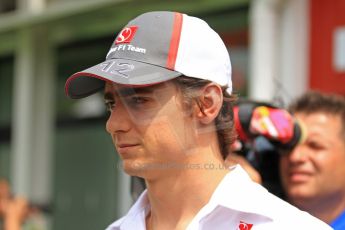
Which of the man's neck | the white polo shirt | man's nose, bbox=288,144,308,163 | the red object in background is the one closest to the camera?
the white polo shirt

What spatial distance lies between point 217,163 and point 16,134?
14.9 ft

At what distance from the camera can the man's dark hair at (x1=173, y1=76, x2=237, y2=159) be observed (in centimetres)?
153

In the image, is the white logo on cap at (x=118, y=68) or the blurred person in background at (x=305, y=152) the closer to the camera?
the white logo on cap at (x=118, y=68)

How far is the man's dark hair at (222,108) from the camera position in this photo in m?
1.53

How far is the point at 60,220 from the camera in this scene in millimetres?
5883

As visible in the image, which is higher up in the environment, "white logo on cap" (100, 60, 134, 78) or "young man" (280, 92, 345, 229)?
"white logo on cap" (100, 60, 134, 78)

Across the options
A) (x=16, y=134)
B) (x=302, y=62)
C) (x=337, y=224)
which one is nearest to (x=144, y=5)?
(x=302, y=62)

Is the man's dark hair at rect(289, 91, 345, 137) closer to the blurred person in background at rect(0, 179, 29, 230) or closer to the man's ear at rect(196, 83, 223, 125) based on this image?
the man's ear at rect(196, 83, 223, 125)

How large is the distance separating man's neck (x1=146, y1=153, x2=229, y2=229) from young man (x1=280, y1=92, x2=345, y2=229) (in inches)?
28.1

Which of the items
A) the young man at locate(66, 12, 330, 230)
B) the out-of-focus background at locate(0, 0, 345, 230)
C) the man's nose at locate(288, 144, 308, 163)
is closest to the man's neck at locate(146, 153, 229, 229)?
the young man at locate(66, 12, 330, 230)

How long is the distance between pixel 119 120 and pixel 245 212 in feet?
1.18

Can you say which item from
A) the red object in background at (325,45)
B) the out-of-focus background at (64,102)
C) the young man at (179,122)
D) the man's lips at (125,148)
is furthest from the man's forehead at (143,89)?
the out-of-focus background at (64,102)

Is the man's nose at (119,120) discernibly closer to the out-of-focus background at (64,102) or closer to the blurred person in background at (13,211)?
the blurred person in background at (13,211)

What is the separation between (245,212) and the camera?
1486mm
